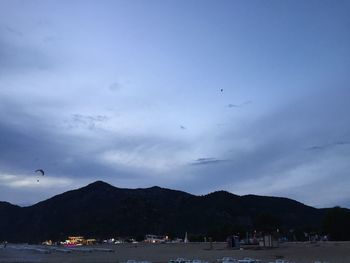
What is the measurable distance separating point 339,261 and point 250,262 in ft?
22.1

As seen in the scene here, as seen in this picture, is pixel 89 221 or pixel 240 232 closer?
pixel 240 232

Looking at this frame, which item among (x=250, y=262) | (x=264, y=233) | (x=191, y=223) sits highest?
(x=191, y=223)

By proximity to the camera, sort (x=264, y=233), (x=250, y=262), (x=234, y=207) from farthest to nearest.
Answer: (x=234, y=207)
(x=264, y=233)
(x=250, y=262)

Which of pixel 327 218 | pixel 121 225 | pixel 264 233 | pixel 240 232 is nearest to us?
pixel 264 233

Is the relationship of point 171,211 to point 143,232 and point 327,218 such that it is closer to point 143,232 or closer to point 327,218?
point 143,232

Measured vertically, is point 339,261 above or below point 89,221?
below

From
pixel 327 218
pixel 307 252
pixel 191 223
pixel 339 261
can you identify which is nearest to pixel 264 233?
pixel 327 218

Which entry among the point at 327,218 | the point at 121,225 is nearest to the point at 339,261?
the point at 327,218

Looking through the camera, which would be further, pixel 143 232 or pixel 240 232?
pixel 143 232

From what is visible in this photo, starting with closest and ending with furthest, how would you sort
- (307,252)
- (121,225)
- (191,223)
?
1. (307,252)
2. (191,223)
3. (121,225)

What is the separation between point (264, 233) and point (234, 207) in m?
107

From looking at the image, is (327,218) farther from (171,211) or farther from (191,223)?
(171,211)

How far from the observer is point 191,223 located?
538 feet

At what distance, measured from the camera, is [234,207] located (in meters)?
176
